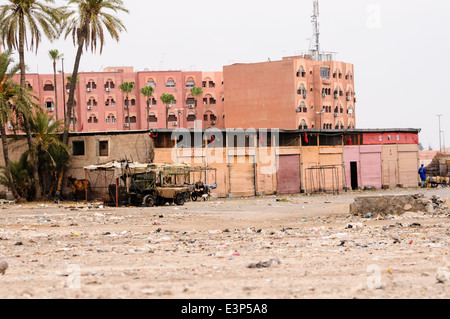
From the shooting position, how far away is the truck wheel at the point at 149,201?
1199 inches

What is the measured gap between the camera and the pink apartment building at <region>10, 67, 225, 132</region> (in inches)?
4072

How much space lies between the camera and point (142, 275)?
30.1 ft

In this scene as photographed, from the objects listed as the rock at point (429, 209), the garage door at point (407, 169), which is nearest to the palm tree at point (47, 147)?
the rock at point (429, 209)

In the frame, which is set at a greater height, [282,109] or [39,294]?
[282,109]

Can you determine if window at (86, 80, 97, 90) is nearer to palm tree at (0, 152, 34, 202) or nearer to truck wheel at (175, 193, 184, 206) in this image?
palm tree at (0, 152, 34, 202)

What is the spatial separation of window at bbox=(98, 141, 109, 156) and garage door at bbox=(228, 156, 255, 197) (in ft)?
26.9

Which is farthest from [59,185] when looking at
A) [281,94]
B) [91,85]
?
[91,85]

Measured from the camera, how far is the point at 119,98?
105500 mm

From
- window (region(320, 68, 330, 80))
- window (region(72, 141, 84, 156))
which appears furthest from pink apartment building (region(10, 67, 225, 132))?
window (region(72, 141, 84, 156))

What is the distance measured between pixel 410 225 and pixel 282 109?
243ft
